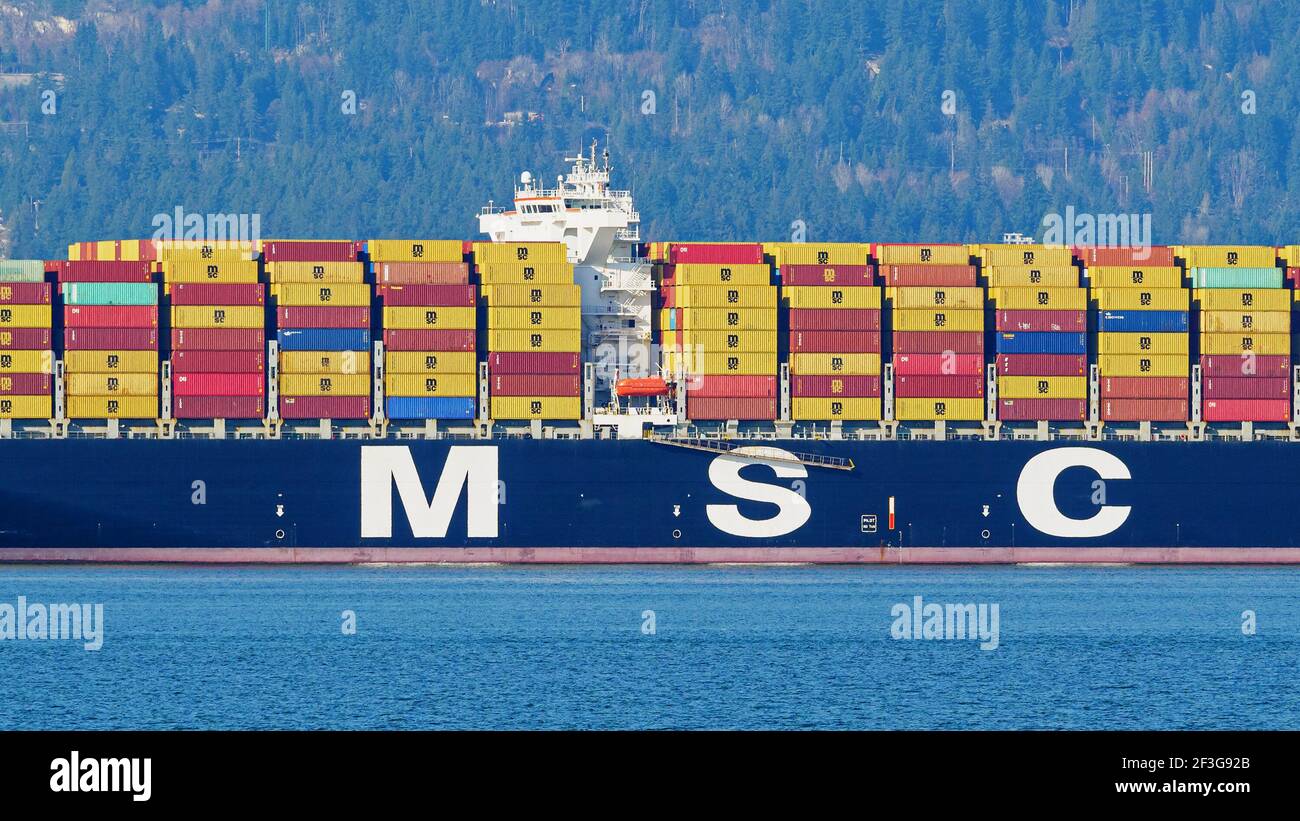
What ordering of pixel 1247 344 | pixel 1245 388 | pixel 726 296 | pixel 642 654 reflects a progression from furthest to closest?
1. pixel 1247 344
2. pixel 1245 388
3. pixel 726 296
4. pixel 642 654

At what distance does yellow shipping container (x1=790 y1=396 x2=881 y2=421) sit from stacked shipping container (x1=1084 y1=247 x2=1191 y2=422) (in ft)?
24.4

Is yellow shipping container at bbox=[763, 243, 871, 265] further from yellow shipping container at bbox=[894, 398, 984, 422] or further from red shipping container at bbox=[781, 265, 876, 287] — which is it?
yellow shipping container at bbox=[894, 398, 984, 422]

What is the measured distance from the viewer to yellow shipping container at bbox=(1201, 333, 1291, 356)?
68.0 meters

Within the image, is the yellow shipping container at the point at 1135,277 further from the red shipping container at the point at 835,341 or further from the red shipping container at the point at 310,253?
the red shipping container at the point at 310,253

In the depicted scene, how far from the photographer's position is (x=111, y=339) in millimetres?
64500

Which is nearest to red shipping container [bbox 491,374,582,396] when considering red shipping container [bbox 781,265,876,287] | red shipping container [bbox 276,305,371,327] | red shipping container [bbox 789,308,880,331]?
red shipping container [bbox 276,305,371,327]

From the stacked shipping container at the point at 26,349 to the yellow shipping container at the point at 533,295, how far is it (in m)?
13.4

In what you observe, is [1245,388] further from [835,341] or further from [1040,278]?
[835,341]

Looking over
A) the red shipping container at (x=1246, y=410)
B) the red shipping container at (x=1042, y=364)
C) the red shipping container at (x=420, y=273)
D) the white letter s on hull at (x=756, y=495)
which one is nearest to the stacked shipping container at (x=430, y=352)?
the red shipping container at (x=420, y=273)

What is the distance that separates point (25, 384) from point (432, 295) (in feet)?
41.4

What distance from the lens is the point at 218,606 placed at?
5294cm

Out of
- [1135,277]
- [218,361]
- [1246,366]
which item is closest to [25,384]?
[218,361]
